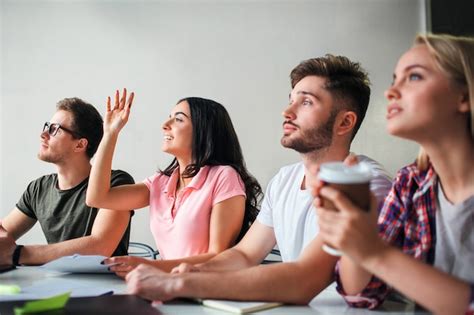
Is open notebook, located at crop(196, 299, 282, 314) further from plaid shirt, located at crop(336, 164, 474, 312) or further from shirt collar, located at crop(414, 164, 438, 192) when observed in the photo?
shirt collar, located at crop(414, 164, 438, 192)

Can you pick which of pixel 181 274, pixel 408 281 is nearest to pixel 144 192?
pixel 181 274

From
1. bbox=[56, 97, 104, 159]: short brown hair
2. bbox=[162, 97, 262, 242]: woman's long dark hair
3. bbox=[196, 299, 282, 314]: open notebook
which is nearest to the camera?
bbox=[196, 299, 282, 314]: open notebook

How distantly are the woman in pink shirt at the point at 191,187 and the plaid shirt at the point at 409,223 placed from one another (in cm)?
86

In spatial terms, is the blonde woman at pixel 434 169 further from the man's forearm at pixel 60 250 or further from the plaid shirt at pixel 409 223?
the man's forearm at pixel 60 250

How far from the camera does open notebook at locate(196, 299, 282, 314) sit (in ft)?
3.66

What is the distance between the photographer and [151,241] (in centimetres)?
392

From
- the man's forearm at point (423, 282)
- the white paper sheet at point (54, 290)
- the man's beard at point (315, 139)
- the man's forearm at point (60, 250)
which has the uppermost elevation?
the man's beard at point (315, 139)

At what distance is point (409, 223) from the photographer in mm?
1200

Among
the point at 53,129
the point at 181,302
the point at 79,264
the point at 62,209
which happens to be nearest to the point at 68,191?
the point at 62,209

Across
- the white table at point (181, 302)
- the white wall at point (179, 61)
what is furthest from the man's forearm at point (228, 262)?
the white wall at point (179, 61)

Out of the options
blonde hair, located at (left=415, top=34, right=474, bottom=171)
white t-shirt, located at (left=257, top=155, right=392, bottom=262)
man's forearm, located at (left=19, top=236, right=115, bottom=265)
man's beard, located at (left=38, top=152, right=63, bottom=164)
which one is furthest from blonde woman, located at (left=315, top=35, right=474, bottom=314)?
man's beard, located at (left=38, top=152, right=63, bottom=164)

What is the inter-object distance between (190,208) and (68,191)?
0.76 meters

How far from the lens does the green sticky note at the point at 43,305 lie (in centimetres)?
102

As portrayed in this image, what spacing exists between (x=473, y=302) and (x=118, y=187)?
1.56 m
